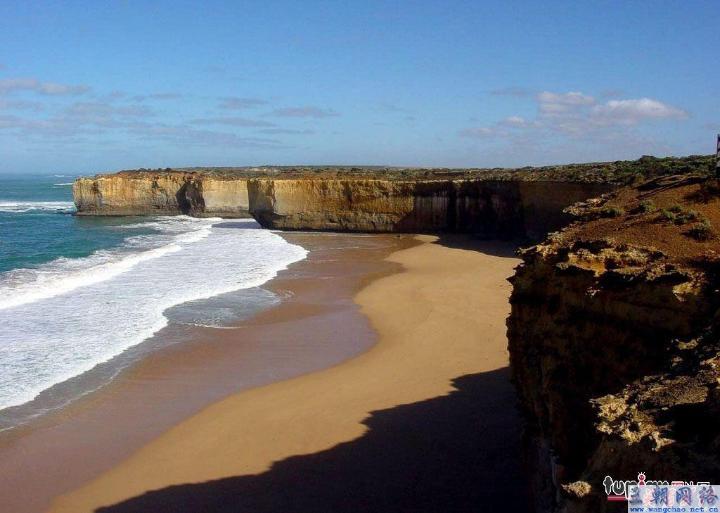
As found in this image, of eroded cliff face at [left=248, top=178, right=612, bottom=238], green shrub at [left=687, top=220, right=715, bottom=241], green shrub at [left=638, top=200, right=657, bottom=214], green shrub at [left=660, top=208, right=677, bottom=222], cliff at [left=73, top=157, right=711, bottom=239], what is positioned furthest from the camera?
eroded cliff face at [left=248, top=178, right=612, bottom=238]

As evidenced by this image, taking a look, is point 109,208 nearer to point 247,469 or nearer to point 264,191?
point 264,191

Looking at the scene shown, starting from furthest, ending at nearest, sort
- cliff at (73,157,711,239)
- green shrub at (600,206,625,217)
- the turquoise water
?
cliff at (73,157,711,239) < the turquoise water < green shrub at (600,206,625,217)

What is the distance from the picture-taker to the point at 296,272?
2669 centimetres

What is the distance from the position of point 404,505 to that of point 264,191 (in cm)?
3727

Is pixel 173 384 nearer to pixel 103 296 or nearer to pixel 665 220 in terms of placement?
pixel 103 296

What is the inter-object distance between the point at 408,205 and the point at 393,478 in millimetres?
31751

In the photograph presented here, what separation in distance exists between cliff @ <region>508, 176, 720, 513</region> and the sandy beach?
1.53m

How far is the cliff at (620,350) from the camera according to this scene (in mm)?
3990

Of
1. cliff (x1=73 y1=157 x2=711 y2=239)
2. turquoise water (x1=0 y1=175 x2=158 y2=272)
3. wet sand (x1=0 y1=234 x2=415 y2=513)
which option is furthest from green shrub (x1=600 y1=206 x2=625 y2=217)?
turquoise water (x1=0 y1=175 x2=158 y2=272)

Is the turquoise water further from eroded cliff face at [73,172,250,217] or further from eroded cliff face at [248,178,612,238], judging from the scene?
eroded cliff face at [248,178,612,238]

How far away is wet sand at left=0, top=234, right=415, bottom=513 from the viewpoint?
991cm

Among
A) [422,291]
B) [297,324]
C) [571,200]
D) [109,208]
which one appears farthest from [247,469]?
[109,208]

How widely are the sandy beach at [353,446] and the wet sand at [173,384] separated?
1.44 ft

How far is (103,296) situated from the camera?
68.7 ft
